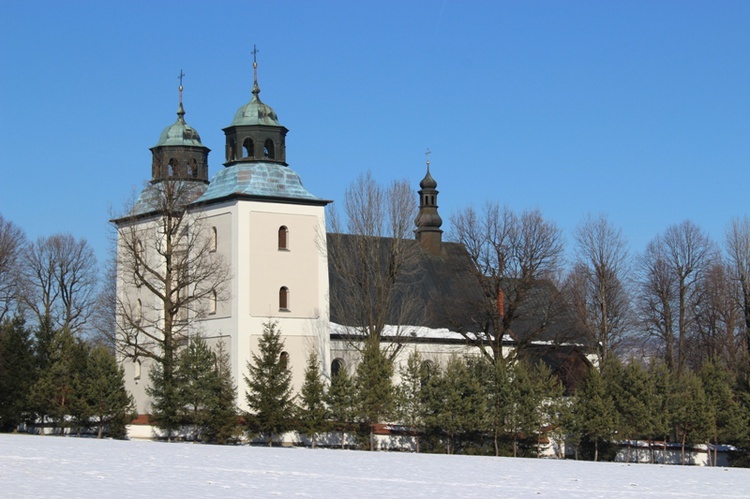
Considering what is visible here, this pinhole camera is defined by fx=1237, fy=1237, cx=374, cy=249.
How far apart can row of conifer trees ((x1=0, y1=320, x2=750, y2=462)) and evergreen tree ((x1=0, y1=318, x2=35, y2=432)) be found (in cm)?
16

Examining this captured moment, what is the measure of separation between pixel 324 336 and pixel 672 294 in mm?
26471

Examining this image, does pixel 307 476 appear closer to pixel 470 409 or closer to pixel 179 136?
pixel 470 409

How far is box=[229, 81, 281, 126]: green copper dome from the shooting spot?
58.2 m

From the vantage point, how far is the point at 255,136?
58.1 m

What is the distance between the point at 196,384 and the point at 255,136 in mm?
15138

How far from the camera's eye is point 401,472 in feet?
93.0

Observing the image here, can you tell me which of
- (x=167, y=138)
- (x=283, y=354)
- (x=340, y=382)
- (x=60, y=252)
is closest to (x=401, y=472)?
(x=340, y=382)

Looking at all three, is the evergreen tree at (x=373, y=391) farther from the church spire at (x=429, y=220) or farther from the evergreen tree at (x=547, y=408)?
the church spire at (x=429, y=220)

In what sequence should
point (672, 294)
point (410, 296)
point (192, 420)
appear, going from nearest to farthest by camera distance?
point (192, 420) < point (410, 296) < point (672, 294)

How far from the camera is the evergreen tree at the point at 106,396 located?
47594 mm

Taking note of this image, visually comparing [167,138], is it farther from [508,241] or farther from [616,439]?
[616,439]

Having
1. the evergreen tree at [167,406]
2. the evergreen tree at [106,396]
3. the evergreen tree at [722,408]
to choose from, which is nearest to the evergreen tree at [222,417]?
the evergreen tree at [167,406]

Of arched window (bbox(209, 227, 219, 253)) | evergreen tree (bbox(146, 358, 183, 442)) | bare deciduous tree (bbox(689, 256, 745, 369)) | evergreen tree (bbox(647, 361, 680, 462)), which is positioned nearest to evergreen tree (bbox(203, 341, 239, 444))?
evergreen tree (bbox(146, 358, 183, 442))

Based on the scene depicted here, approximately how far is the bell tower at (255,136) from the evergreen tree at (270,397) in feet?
41.2
